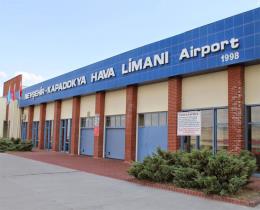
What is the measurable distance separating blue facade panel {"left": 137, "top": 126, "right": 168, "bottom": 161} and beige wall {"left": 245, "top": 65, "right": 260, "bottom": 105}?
5565 millimetres

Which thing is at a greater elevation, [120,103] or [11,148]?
[120,103]

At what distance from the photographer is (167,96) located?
1977 centimetres

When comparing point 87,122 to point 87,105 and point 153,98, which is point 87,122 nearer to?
point 87,105

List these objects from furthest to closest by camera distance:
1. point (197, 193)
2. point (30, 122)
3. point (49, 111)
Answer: point (30, 122), point (49, 111), point (197, 193)

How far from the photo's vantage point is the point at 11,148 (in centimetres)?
3238

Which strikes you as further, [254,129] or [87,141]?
[87,141]

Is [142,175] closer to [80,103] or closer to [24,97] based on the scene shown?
[80,103]

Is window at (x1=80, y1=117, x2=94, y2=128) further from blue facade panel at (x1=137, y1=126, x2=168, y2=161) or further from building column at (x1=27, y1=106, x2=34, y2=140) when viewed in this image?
building column at (x1=27, y1=106, x2=34, y2=140)

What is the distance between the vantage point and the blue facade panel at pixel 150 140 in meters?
19.8

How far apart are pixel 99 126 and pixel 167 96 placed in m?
7.00

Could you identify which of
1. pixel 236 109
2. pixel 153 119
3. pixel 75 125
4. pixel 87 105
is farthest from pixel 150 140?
pixel 75 125

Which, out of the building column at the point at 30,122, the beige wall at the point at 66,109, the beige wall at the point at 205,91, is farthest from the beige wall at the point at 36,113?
the beige wall at the point at 205,91

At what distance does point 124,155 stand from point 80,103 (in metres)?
7.90

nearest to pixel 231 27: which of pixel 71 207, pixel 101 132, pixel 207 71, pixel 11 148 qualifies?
pixel 207 71
